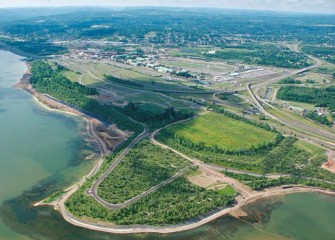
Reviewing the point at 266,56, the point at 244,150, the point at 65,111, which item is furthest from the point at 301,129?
the point at 266,56

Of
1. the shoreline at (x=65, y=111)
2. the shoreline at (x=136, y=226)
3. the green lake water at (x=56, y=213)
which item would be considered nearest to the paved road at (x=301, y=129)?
the shoreline at (x=136, y=226)

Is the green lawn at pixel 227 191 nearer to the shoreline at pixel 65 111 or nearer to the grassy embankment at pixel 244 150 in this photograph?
the grassy embankment at pixel 244 150

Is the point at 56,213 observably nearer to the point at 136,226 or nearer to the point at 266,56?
the point at 136,226

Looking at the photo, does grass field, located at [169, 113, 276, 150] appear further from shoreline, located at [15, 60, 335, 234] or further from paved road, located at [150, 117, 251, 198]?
shoreline, located at [15, 60, 335, 234]

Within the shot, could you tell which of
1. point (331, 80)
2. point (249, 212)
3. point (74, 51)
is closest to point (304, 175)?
point (249, 212)

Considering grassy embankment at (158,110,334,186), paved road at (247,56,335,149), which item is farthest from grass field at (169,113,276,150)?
paved road at (247,56,335,149)

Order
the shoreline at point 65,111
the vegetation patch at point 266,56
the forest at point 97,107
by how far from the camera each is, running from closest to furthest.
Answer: the shoreline at point 65,111, the forest at point 97,107, the vegetation patch at point 266,56
